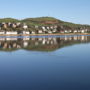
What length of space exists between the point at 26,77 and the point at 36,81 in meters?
2.12

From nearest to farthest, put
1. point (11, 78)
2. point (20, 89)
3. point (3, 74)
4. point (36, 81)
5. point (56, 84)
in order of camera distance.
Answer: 1. point (20, 89)
2. point (56, 84)
3. point (36, 81)
4. point (11, 78)
5. point (3, 74)

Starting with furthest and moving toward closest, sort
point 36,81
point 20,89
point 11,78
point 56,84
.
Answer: point 11,78
point 36,81
point 56,84
point 20,89

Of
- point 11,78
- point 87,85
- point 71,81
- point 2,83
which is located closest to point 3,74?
point 11,78

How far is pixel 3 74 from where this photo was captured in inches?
961

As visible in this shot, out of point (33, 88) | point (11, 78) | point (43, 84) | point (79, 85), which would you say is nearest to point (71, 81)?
point (79, 85)

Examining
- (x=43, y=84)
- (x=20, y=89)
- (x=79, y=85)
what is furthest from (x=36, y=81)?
(x=79, y=85)

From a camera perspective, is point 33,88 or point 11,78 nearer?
point 33,88

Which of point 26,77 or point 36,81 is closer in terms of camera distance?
point 36,81

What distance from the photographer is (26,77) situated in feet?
74.2

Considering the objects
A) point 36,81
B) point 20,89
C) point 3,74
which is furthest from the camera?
point 3,74

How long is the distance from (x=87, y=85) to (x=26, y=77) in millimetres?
6864

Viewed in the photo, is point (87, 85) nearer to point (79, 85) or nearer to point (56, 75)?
point (79, 85)

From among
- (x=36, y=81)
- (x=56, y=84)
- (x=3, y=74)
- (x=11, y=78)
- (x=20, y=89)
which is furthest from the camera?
(x=3, y=74)

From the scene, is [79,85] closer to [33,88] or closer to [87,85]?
[87,85]
